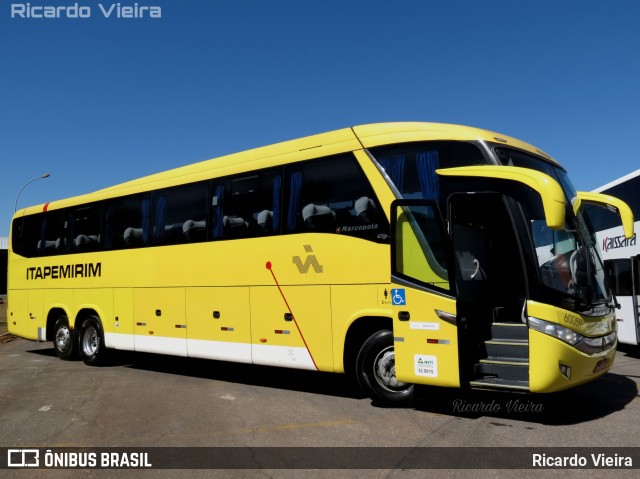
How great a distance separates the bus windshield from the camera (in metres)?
6.54

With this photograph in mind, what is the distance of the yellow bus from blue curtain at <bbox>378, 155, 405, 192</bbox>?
0.06ft

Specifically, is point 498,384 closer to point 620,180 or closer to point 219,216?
point 219,216

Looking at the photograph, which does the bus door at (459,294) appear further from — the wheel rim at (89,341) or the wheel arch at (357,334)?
the wheel rim at (89,341)

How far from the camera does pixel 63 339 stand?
13.4 meters

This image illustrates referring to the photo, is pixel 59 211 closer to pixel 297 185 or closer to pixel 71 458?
pixel 297 185

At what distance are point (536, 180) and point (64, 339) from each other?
1140 cm

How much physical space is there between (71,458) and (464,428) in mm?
4137

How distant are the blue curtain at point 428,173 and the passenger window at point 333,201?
0.66 metres

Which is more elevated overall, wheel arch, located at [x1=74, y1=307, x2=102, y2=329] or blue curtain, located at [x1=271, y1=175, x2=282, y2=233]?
blue curtain, located at [x1=271, y1=175, x2=282, y2=233]

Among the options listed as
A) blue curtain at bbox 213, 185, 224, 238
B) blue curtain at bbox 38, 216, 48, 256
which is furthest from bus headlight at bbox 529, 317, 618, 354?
blue curtain at bbox 38, 216, 48, 256

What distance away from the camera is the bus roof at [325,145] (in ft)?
24.2

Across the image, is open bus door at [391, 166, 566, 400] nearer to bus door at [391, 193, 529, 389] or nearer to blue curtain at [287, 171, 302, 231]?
bus door at [391, 193, 529, 389]

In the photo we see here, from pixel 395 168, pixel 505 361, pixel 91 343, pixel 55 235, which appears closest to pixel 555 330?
pixel 505 361

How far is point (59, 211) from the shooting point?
44.4ft
